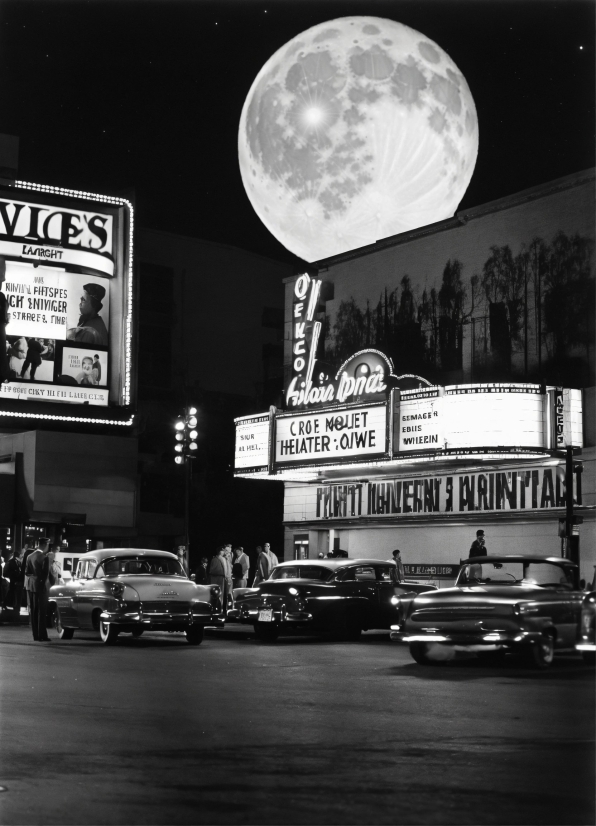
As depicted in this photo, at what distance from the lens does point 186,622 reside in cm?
2014

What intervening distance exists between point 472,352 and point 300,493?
844 centimetres

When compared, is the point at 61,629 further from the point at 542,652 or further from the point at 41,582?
the point at 542,652

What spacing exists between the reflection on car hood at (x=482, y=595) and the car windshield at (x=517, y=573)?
0.69m

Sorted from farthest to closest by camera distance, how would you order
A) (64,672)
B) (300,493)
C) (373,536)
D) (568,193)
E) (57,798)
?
(300,493) < (373,536) < (568,193) < (64,672) < (57,798)

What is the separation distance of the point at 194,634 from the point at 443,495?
42.4ft

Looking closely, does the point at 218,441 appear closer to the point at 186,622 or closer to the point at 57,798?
the point at 186,622

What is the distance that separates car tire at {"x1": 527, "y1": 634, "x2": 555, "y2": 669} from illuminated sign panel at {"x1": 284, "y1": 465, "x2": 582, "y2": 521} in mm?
12887

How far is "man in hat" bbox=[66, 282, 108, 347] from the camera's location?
67.4ft

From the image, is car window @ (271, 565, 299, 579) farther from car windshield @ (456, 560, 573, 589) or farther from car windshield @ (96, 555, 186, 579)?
car windshield @ (456, 560, 573, 589)

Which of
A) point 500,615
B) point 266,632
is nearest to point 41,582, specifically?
point 266,632

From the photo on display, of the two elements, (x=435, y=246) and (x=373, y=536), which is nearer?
(x=435, y=246)

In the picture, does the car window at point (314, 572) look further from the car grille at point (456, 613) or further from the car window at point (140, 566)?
the car grille at point (456, 613)

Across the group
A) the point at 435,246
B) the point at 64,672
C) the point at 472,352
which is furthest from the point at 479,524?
the point at 64,672

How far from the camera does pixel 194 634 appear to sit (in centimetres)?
2092
